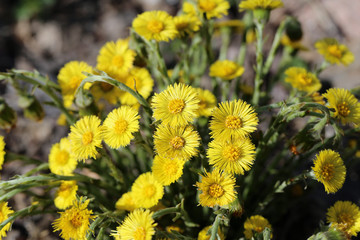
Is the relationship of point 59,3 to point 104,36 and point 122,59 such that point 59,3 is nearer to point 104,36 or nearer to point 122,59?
point 104,36

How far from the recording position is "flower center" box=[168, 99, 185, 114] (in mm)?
1229

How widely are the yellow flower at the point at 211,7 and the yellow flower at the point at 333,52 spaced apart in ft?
1.96

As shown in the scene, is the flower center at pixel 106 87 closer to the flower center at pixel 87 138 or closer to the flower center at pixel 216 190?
A: the flower center at pixel 87 138

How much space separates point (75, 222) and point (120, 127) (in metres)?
0.44

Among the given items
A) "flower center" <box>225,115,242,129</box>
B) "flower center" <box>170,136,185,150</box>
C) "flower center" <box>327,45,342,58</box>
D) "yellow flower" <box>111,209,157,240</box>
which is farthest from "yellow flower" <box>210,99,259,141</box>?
"flower center" <box>327,45,342,58</box>

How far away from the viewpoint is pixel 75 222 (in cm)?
127

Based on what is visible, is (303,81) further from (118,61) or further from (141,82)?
(118,61)

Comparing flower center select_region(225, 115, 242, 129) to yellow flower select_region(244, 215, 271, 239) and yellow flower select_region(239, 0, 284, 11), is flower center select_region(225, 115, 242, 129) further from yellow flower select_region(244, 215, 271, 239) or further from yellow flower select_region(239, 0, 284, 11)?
yellow flower select_region(239, 0, 284, 11)

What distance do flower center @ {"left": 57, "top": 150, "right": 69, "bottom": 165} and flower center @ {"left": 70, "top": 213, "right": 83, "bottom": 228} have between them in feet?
1.20

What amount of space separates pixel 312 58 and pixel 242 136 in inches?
93.8

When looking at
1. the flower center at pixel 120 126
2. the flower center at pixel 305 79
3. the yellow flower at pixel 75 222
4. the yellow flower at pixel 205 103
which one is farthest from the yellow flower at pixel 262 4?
the yellow flower at pixel 75 222

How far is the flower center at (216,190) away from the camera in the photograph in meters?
1.19

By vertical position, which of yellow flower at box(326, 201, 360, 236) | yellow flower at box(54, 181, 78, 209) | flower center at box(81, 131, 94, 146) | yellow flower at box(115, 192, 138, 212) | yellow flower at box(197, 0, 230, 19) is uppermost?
yellow flower at box(197, 0, 230, 19)

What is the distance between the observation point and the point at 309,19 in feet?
11.0
